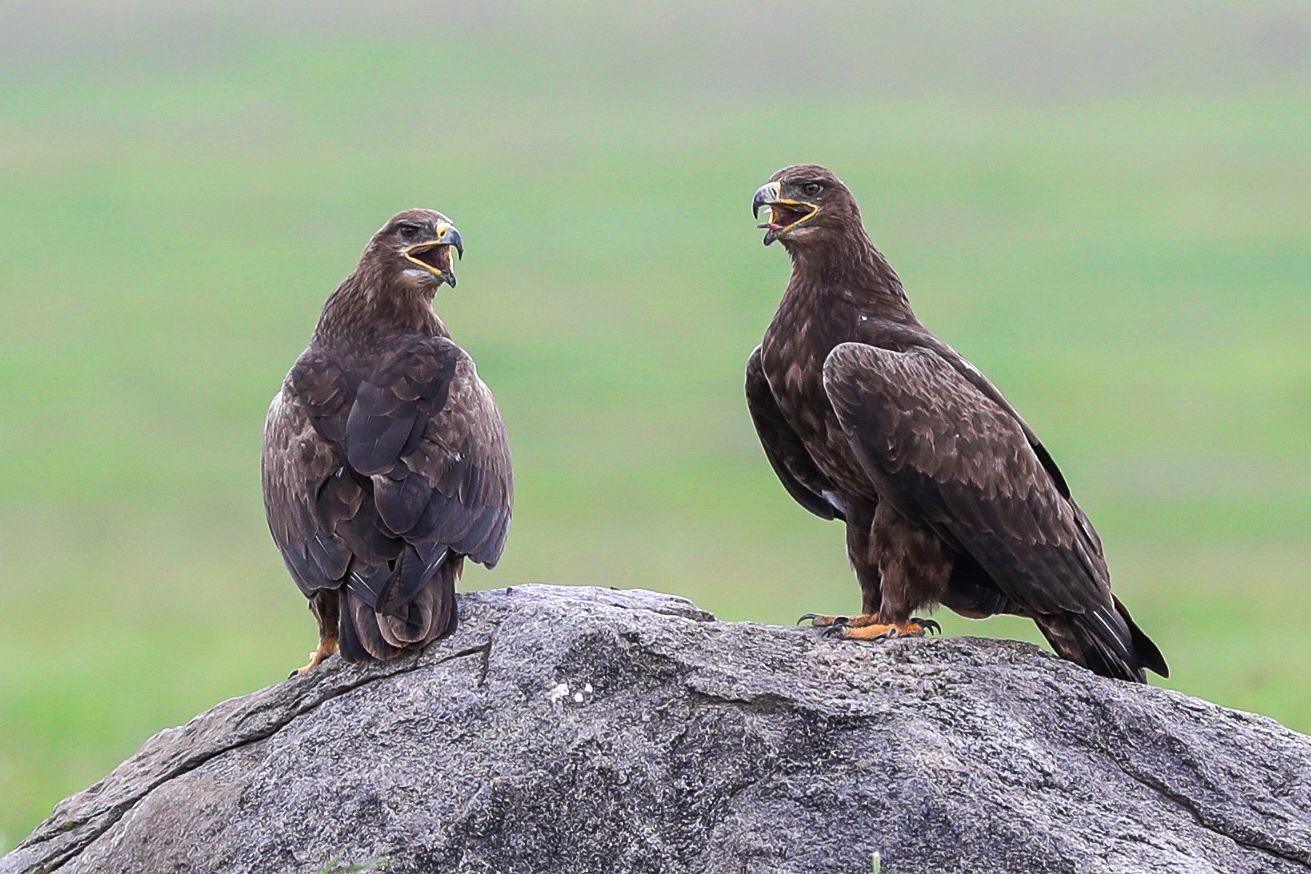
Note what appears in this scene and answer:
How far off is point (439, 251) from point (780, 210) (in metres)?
1.33

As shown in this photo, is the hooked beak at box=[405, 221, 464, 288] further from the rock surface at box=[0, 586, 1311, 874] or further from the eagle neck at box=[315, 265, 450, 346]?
the rock surface at box=[0, 586, 1311, 874]

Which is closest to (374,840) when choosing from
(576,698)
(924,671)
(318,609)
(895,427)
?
(576,698)

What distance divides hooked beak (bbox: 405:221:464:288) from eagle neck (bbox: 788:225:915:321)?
4.25ft

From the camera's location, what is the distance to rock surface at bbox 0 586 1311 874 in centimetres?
526

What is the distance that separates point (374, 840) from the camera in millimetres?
5316

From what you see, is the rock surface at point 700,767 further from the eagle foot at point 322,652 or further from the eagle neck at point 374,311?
the eagle neck at point 374,311

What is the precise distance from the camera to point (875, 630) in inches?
251

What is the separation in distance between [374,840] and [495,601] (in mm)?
1025

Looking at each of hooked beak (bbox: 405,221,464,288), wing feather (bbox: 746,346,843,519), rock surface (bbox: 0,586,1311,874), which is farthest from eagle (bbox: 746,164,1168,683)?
hooked beak (bbox: 405,221,464,288)

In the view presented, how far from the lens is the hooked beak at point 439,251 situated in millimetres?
7070

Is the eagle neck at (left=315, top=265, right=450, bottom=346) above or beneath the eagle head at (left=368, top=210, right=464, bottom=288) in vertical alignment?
beneath

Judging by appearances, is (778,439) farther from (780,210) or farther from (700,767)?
(700,767)

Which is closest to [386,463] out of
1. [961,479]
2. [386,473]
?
[386,473]

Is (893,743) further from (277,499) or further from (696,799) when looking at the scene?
(277,499)
